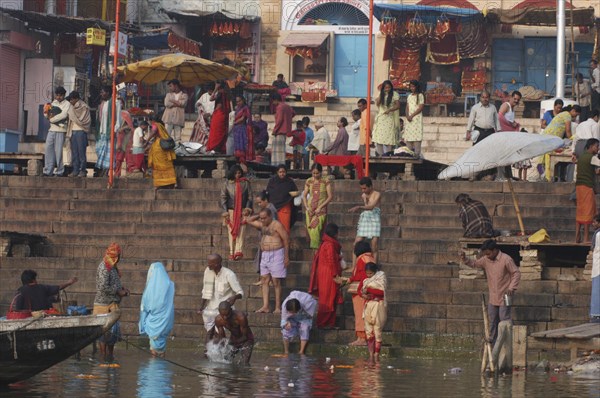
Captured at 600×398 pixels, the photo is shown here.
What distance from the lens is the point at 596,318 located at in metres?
17.3

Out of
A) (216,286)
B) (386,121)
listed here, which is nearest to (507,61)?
(386,121)

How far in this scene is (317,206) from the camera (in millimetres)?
20094

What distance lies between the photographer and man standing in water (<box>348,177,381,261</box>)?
63.9 ft

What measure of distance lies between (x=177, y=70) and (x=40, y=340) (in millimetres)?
11842

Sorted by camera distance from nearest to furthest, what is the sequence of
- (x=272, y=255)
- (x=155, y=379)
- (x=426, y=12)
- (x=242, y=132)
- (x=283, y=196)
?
(x=155, y=379)
(x=272, y=255)
(x=283, y=196)
(x=242, y=132)
(x=426, y=12)

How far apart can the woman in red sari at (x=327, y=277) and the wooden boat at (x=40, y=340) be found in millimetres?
4645

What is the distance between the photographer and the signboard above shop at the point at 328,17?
36625 millimetres

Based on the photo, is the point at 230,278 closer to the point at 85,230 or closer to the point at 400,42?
the point at 85,230

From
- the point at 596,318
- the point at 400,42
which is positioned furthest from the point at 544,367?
the point at 400,42

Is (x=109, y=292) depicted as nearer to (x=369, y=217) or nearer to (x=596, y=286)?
(x=369, y=217)

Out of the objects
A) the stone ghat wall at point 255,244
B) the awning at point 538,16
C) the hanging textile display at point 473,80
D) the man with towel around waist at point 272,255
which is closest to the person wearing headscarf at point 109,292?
the stone ghat wall at point 255,244

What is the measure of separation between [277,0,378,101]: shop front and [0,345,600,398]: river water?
64.3ft

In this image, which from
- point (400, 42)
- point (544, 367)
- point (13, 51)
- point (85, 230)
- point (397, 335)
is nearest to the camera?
point (544, 367)

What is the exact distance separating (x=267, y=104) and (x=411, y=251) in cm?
1440
